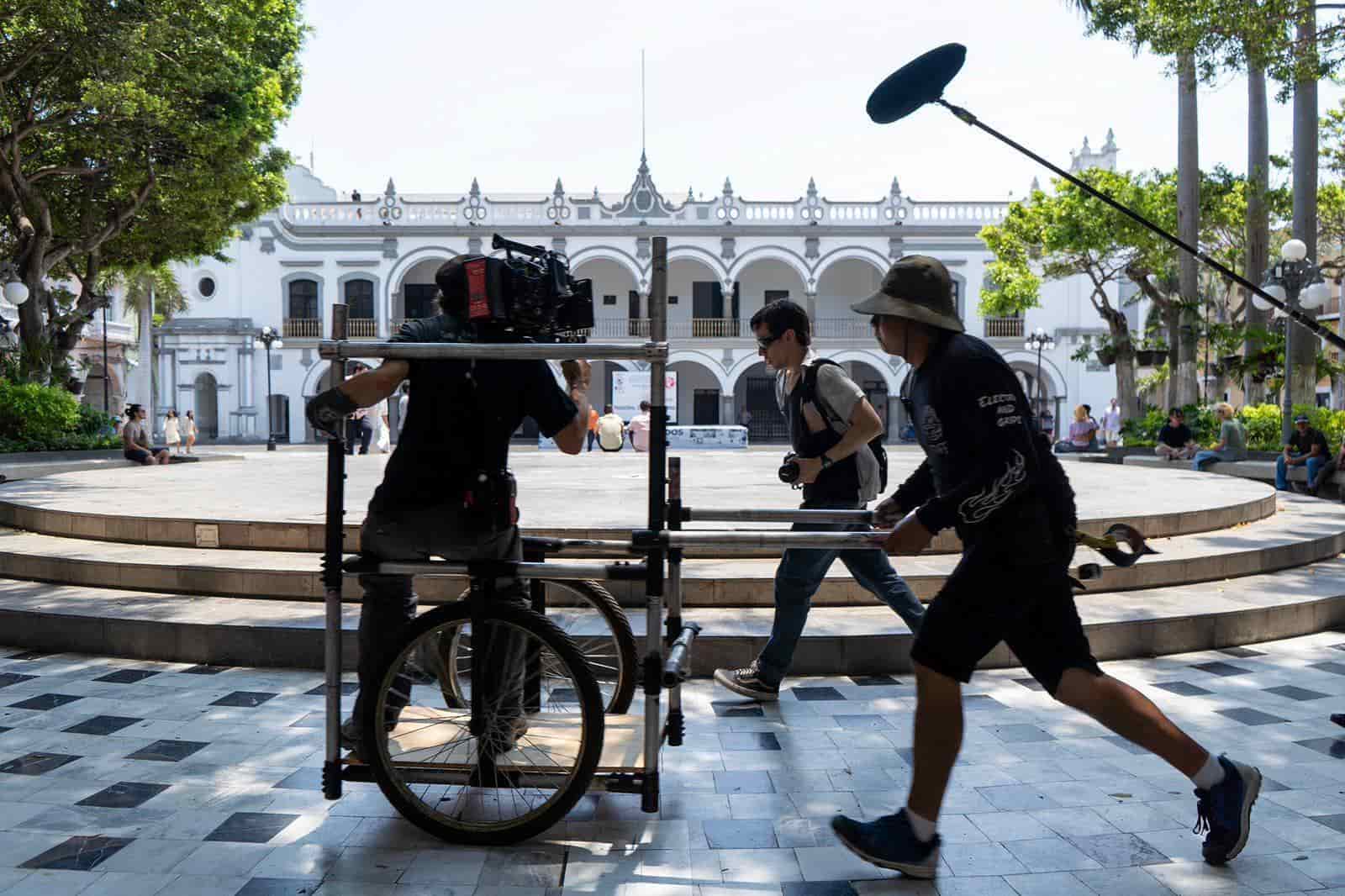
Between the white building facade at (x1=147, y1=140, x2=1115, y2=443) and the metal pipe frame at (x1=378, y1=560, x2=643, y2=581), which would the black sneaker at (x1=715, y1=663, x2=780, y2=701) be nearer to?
the metal pipe frame at (x1=378, y1=560, x2=643, y2=581)

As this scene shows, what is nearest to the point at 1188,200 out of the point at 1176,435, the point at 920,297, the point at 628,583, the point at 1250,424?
the point at 1250,424

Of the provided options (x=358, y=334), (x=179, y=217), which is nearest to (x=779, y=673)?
(x=179, y=217)

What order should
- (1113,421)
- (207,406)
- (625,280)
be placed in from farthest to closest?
(207,406) → (625,280) → (1113,421)

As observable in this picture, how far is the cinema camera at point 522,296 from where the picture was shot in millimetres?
2908

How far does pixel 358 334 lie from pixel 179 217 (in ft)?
56.4

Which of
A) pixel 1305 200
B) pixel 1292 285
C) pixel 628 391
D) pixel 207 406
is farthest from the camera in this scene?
pixel 207 406

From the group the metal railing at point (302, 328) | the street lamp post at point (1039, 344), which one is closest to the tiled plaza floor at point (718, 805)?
the street lamp post at point (1039, 344)

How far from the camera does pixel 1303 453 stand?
39.8 feet

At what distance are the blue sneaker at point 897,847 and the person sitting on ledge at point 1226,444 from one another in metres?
13.9

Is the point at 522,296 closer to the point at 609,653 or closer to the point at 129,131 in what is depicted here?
the point at 609,653

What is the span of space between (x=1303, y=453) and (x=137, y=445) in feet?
54.9

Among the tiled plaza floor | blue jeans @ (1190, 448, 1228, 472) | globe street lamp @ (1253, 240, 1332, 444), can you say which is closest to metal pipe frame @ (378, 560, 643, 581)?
the tiled plaza floor

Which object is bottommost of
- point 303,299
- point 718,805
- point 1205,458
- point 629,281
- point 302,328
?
point 718,805

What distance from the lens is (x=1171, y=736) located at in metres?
2.61
